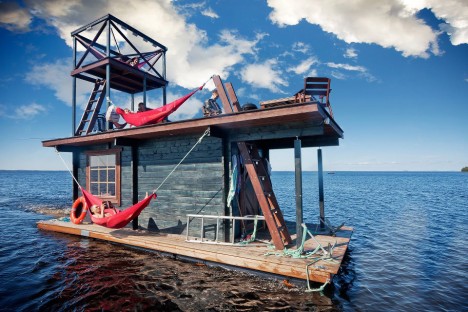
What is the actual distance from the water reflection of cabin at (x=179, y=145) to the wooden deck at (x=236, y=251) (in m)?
0.56

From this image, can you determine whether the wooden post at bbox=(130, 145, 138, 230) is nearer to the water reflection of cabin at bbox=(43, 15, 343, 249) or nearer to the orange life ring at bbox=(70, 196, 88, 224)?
the water reflection of cabin at bbox=(43, 15, 343, 249)

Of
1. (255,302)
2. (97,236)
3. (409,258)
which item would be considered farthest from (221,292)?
(409,258)

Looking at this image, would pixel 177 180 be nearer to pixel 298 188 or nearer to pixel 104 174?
pixel 104 174

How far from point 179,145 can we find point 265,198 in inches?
129

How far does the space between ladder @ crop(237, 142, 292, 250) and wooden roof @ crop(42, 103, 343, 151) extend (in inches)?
19.3

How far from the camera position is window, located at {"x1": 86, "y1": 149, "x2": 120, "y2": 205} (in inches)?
351

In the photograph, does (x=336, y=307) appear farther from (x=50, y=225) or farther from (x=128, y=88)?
(x=128, y=88)

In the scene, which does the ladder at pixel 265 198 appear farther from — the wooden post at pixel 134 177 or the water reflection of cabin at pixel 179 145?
the wooden post at pixel 134 177

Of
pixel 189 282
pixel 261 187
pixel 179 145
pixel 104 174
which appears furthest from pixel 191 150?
pixel 104 174

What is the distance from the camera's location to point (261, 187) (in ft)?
19.7

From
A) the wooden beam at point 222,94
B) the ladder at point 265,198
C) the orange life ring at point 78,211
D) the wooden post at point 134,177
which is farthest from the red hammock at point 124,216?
the wooden beam at point 222,94

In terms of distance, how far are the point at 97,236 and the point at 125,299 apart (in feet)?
13.5

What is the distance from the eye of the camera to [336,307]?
4762 mm

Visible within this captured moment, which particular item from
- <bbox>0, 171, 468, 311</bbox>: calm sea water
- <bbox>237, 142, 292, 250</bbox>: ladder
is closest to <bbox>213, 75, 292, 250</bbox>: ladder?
<bbox>237, 142, 292, 250</bbox>: ladder
